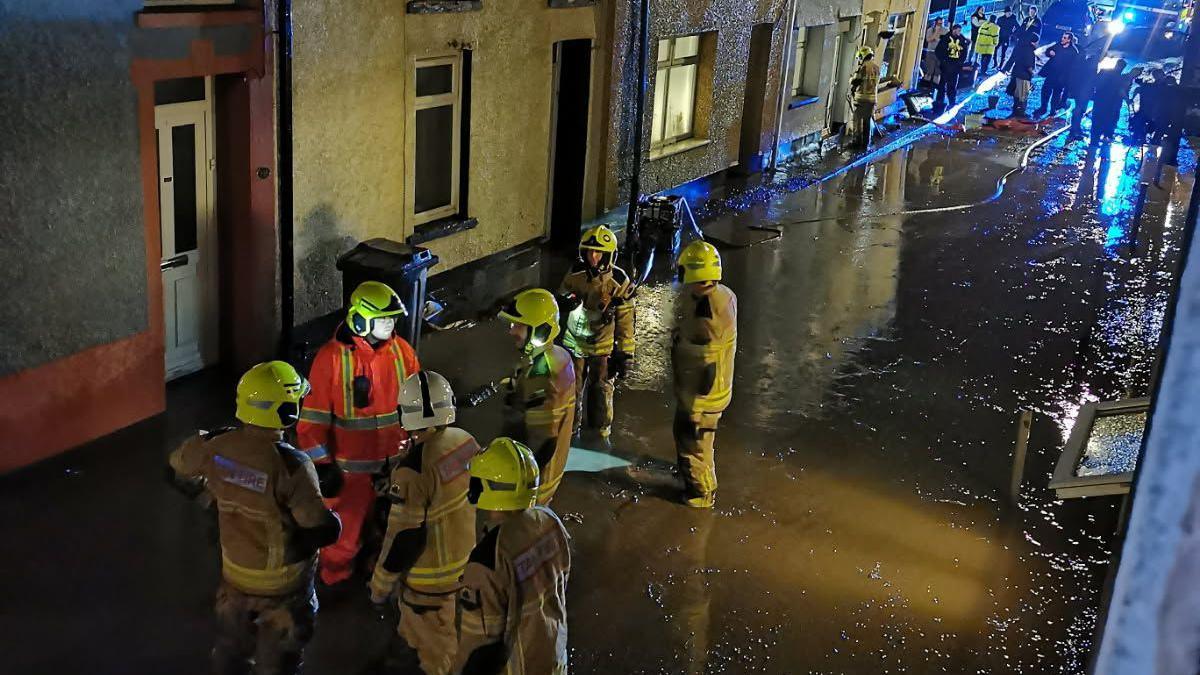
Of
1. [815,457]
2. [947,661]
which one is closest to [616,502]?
[815,457]

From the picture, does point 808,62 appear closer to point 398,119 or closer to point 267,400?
point 398,119

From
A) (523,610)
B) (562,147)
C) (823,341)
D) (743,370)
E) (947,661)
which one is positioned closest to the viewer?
(523,610)

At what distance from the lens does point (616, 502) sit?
26.4 ft

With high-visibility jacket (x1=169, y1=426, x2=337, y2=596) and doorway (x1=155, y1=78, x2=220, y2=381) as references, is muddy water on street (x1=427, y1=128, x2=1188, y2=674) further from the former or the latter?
doorway (x1=155, y1=78, x2=220, y2=381)

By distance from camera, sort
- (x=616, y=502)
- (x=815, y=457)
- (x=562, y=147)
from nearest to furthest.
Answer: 1. (x=616, y=502)
2. (x=815, y=457)
3. (x=562, y=147)

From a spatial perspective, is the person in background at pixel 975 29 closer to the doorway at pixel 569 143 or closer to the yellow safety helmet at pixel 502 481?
the doorway at pixel 569 143

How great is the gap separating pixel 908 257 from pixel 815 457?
6.61 meters

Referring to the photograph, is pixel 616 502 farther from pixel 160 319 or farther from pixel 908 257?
Result: pixel 908 257

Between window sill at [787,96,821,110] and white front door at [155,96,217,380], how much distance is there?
41.4 feet

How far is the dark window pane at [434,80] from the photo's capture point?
11445 mm

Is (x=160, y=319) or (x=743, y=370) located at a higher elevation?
(x=160, y=319)

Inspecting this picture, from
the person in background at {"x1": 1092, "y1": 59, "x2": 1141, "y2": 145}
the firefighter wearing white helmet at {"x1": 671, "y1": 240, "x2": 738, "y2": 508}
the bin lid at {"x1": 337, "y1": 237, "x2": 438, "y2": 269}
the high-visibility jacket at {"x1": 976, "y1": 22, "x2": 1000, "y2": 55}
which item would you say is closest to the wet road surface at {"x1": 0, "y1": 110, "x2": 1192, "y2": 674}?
the firefighter wearing white helmet at {"x1": 671, "y1": 240, "x2": 738, "y2": 508}

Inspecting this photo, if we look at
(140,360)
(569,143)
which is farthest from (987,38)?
(140,360)

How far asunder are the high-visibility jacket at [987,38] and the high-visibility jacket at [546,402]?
1038 inches
